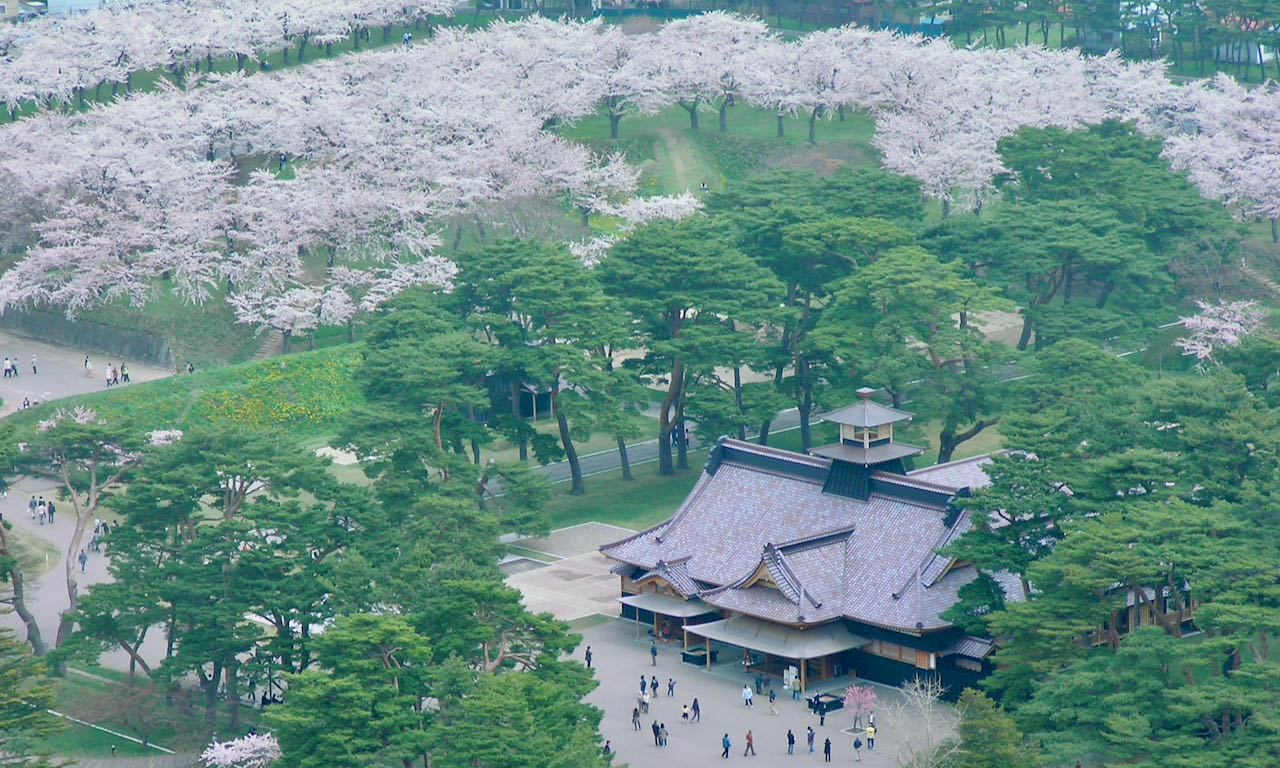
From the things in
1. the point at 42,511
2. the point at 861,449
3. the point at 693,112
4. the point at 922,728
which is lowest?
the point at 922,728

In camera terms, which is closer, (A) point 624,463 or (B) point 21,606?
(B) point 21,606

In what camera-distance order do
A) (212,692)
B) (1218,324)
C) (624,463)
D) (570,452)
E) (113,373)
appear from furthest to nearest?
(113,373) < (1218,324) < (624,463) < (570,452) < (212,692)

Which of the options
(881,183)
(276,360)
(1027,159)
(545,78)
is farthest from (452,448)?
(545,78)

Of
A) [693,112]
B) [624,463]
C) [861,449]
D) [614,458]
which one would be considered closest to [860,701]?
[861,449]

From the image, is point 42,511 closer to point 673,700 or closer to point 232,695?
point 232,695

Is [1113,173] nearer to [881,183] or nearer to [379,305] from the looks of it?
[881,183]

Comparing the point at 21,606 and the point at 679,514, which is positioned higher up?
the point at 679,514

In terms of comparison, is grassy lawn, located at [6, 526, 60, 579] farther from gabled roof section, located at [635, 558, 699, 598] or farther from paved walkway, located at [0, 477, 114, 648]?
gabled roof section, located at [635, 558, 699, 598]

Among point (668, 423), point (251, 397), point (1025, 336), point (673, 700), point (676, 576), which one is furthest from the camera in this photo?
point (1025, 336)
